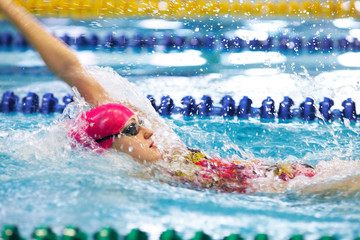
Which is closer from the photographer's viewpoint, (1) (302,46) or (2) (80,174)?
(2) (80,174)

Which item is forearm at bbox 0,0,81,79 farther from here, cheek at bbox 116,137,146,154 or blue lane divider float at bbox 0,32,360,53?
blue lane divider float at bbox 0,32,360,53

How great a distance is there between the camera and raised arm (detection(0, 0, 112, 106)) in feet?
6.16

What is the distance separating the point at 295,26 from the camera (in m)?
5.09

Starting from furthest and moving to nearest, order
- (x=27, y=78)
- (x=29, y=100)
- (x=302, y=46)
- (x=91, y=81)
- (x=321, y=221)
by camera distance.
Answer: (x=302, y=46), (x=27, y=78), (x=29, y=100), (x=91, y=81), (x=321, y=221)

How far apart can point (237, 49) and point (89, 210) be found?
11.1 ft

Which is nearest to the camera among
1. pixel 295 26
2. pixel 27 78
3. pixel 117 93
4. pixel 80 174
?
pixel 80 174

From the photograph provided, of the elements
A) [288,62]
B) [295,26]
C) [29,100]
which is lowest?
[29,100]

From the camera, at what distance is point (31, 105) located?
3.51 meters

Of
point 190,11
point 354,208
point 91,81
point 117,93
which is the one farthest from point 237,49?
point 354,208

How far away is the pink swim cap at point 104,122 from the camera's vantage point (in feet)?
6.11

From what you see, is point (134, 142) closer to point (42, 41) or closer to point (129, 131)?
point (129, 131)

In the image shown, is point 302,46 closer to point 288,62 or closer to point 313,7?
point 288,62

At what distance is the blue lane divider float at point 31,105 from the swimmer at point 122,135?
1.53 metres

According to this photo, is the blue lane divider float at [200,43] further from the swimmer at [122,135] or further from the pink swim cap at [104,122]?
the pink swim cap at [104,122]
